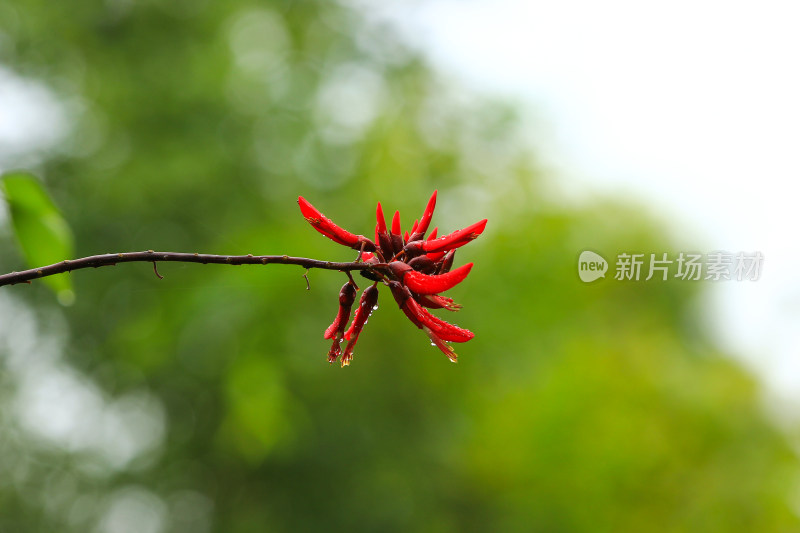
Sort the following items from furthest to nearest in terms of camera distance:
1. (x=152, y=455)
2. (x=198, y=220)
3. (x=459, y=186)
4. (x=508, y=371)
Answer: (x=459, y=186), (x=152, y=455), (x=508, y=371), (x=198, y=220)

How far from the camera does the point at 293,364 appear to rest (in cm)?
434

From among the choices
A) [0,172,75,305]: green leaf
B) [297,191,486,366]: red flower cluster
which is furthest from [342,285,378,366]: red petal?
[0,172,75,305]: green leaf

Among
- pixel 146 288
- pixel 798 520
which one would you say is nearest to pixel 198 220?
pixel 146 288

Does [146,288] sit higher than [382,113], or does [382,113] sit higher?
[382,113]

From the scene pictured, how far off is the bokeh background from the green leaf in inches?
134

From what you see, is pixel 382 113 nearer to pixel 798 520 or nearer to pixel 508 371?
pixel 508 371

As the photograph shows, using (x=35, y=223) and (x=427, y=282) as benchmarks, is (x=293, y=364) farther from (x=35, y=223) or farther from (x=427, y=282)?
(x=427, y=282)

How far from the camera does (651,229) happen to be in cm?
1150

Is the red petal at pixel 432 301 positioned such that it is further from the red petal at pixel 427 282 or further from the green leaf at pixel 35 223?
the green leaf at pixel 35 223

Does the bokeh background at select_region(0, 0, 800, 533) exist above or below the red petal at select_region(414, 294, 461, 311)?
above

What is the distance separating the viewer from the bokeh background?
5.07 m

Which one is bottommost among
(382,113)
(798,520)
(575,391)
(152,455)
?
(152,455)

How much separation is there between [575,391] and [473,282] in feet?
3.25

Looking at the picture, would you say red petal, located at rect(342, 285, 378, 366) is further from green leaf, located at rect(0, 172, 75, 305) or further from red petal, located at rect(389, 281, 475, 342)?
green leaf, located at rect(0, 172, 75, 305)
